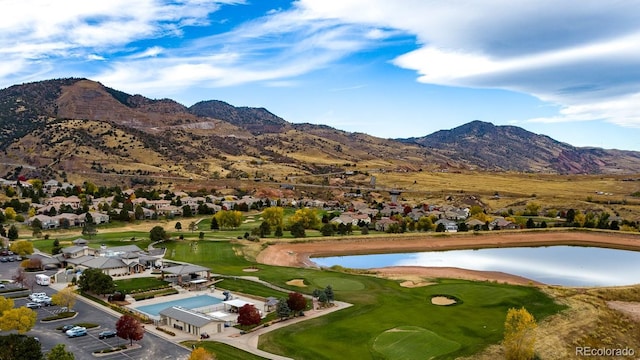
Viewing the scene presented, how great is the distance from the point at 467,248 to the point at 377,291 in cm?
4066

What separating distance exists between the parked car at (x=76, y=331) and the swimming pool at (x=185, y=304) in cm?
711

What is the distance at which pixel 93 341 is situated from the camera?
39281 millimetres

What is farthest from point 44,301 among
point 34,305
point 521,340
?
point 521,340

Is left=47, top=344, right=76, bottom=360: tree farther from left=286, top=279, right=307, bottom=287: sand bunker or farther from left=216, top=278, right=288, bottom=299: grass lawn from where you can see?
left=286, top=279, right=307, bottom=287: sand bunker

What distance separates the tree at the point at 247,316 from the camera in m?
43.6

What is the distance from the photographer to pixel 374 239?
9050 cm

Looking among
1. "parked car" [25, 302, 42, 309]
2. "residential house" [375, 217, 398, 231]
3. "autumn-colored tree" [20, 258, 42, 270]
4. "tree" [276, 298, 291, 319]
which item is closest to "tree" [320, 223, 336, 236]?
"residential house" [375, 217, 398, 231]

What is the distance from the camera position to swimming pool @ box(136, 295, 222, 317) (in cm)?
4850

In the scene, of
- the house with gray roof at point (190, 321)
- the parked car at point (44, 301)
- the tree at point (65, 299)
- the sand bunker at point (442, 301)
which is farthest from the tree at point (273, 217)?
the tree at point (65, 299)

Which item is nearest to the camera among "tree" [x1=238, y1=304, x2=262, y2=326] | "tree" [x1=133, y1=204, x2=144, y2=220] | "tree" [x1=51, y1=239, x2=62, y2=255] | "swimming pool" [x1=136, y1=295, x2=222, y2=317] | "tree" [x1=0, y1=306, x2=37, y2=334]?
"tree" [x1=0, y1=306, x2=37, y2=334]

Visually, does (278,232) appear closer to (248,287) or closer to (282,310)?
(248,287)

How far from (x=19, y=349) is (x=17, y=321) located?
26.2ft

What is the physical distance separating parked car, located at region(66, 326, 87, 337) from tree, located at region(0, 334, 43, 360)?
7093mm

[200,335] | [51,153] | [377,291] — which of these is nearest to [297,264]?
[377,291]
